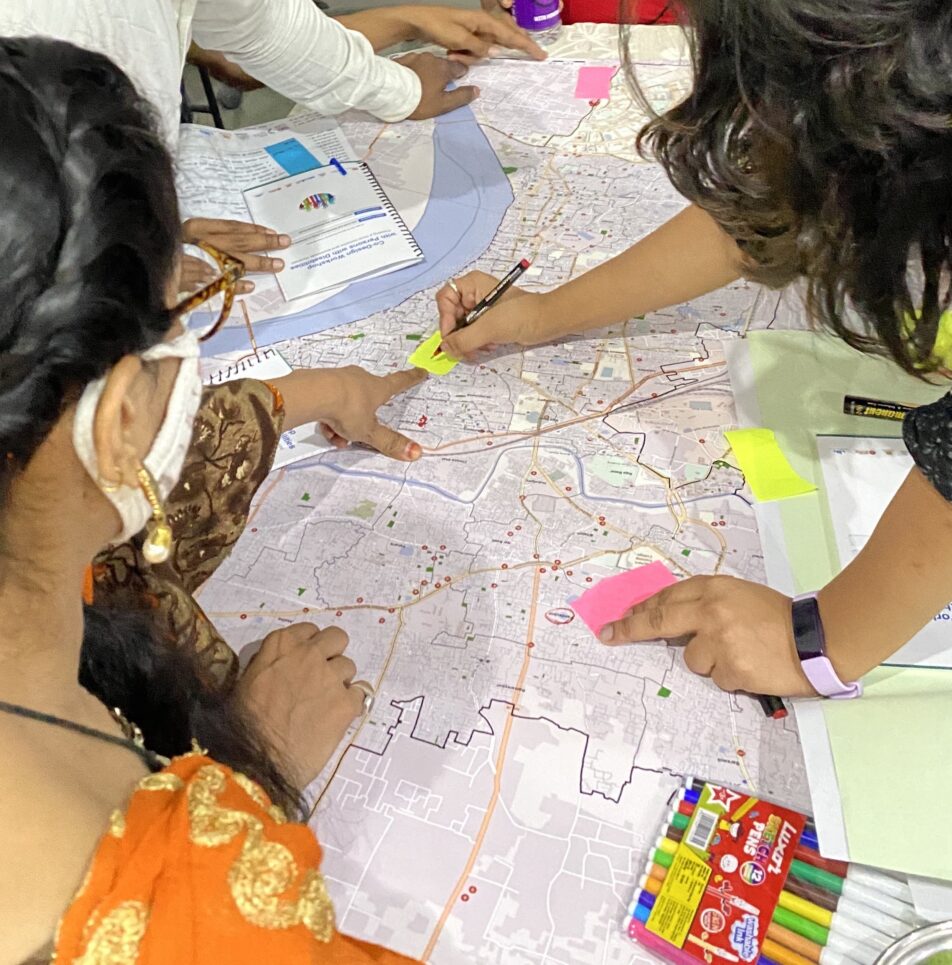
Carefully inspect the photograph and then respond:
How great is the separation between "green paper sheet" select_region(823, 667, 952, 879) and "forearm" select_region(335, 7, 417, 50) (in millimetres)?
1210

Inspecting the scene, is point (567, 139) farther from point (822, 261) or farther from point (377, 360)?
point (822, 261)

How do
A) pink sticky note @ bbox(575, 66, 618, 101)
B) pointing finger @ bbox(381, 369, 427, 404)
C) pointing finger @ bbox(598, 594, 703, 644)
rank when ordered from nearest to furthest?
pointing finger @ bbox(598, 594, 703, 644)
pointing finger @ bbox(381, 369, 427, 404)
pink sticky note @ bbox(575, 66, 618, 101)

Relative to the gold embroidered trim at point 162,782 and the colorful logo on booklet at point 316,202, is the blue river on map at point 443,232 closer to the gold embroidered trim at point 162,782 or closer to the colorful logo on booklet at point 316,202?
the colorful logo on booklet at point 316,202

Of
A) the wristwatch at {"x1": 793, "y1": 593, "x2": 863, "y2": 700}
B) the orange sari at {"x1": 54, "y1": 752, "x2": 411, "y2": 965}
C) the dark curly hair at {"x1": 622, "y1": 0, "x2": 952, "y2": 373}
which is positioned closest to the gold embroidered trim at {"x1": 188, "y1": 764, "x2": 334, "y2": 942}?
the orange sari at {"x1": 54, "y1": 752, "x2": 411, "y2": 965}

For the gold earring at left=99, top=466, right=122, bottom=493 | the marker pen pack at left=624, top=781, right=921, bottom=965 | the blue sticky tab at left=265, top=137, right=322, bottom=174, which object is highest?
the gold earring at left=99, top=466, right=122, bottom=493

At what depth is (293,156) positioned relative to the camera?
1191mm

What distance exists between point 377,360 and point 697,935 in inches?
25.6

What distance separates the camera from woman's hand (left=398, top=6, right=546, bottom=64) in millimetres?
1306

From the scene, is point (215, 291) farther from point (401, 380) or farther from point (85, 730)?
point (401, 380)

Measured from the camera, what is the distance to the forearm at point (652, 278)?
A: 874 millimetres

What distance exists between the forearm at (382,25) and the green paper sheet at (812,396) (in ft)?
2.78

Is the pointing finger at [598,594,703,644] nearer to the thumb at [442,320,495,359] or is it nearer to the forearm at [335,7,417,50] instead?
the thumb at [442,320,495,359]

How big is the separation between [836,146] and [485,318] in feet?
1.58

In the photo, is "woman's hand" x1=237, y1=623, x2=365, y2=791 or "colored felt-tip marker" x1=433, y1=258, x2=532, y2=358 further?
"colored felt-tip marker" x1=433, y1=258, x2=532, y2=358
